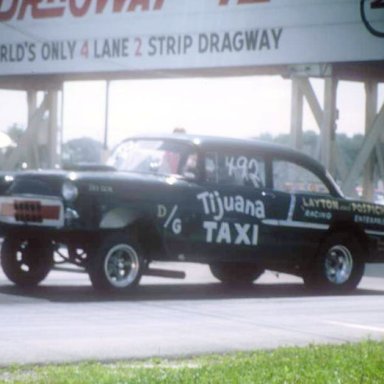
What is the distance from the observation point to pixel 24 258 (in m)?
16.8

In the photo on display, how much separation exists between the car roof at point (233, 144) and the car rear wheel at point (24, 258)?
2.00 m

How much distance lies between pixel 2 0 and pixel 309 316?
24114 mm

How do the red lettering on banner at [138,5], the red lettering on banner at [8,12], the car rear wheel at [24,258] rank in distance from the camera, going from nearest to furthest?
the car rear wheel at [24,258] → the red lettering on banner at [138,5] → the red lettering on banner at [8,12]

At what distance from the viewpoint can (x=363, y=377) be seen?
388 inches

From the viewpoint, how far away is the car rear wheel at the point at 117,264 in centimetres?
1596

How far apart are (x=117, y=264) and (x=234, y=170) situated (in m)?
2.20

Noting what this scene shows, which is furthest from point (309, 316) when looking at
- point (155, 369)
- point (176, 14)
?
point (176, 14)

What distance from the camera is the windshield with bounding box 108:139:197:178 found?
1706 cm

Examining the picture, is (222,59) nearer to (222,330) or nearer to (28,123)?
(28,123)

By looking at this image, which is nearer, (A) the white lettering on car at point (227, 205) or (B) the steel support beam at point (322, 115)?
(A) the white lettering on car at point (227, 205)

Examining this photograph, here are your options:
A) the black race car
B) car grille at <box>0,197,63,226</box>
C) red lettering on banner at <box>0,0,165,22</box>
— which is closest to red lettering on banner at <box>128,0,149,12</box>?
red lettering on banner at <box>0,0,165,22</box>

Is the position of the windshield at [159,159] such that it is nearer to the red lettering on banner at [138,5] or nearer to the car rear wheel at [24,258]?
the car rear wheel at [24,258]

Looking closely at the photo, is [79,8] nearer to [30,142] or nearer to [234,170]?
[30,142]

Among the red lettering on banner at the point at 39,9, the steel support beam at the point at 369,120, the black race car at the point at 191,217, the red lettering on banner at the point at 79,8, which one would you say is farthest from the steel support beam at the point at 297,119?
the black race car at the point at 191,217
